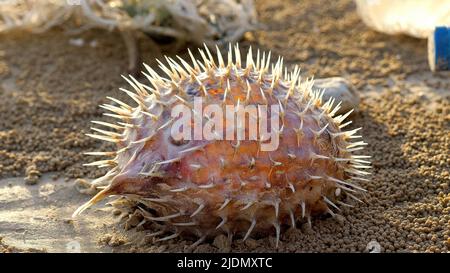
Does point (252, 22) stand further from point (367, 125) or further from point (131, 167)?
point (131, 167)

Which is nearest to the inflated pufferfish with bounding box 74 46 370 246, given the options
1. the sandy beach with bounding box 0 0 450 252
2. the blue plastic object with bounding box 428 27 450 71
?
the sandy beach with bounding box 0 0 450 252

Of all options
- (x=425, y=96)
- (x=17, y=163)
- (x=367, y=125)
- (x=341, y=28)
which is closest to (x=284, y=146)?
(x=367, y=125)

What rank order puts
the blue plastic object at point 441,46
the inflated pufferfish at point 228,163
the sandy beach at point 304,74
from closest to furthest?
the inflated pufferfish at point 228,163 < the sandy beach at point 304,74 < the blue plastic object at point 441,46

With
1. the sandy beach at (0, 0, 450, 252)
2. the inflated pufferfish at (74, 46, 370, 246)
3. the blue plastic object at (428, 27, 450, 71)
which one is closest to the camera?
the inflated pufferfish at (74, 46, 370, 246)
